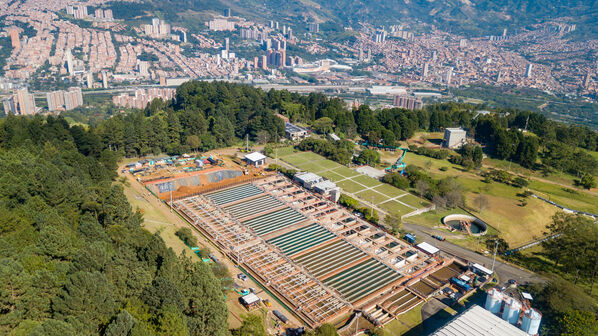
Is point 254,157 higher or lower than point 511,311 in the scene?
higher

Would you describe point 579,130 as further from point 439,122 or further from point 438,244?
point 438,244

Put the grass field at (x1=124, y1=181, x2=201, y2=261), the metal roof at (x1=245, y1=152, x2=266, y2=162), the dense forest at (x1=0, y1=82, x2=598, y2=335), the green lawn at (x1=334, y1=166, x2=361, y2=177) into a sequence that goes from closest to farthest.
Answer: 1. the dense forest at (x1=0, y1=82, x2=598, y2=335)
2. the grass field at (x1=124, y1=181, x2=201, y2=261)
3. the green lawn at (x1=334, y1=166, x2=361, y2=177)
4. the metal roof at (x1=245, y1=152, x2=266, y2=162)

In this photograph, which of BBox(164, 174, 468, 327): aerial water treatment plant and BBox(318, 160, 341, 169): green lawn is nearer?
BBox(164, 174, 468, 327): aerial water treatment plant

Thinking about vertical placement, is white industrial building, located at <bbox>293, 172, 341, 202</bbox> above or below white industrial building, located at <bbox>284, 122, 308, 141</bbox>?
below

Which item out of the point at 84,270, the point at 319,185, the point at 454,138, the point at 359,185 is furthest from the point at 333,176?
the point at 84,270

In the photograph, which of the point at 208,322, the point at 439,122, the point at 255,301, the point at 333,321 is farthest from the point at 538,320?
the point at 439,122

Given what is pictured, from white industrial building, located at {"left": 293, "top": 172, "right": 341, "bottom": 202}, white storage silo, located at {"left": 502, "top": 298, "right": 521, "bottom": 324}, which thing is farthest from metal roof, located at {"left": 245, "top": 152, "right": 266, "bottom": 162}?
white storage silo, located at {"left": 502, "top": 298, "right": 521, "bottom": 324}

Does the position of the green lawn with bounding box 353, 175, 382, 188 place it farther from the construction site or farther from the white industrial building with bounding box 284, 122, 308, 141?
the white industrial building with bounding box 284, 122, 308, 141

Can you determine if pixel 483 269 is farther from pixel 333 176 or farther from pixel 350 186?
pixel 333 176
